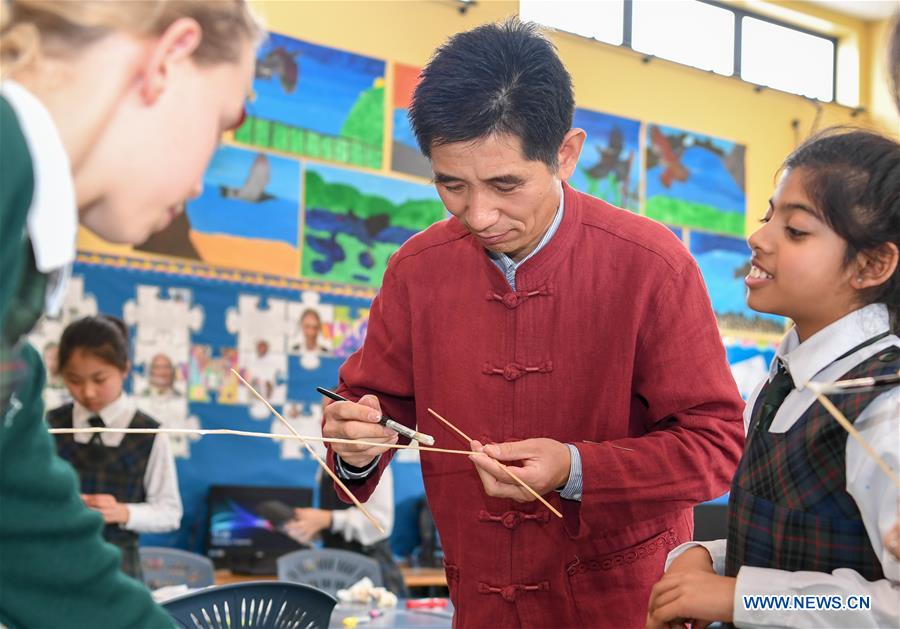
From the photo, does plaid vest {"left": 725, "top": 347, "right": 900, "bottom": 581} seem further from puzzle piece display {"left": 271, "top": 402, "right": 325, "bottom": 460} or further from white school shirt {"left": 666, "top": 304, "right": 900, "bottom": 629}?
puzzle piece display {"left": 271, "top": 402, "right": 325, "bottom": 460}

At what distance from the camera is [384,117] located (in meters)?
6.77

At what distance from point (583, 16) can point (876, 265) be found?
6.41m

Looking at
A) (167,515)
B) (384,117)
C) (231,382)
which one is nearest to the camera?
(167,515)

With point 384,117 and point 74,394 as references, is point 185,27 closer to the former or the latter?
point 74,394

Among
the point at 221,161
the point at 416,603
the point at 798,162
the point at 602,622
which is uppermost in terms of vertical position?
the point at 221,161

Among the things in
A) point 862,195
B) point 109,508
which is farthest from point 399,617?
point 862,195

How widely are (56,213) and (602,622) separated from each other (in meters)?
1.39

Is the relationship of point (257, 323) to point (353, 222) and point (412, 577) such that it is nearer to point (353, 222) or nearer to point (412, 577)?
point (353, 222)

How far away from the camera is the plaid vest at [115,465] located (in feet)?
14.5

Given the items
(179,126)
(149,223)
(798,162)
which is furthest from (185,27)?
(798,162)

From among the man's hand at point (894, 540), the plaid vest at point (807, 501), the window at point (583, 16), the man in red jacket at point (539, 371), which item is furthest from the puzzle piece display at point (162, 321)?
the man's hand at point (894, 540)

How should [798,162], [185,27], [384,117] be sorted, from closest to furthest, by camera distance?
1. [185,27]
2. [798,162]
3. [384,117]

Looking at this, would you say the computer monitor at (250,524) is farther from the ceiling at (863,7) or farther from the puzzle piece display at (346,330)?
the ceiling at (863,7)

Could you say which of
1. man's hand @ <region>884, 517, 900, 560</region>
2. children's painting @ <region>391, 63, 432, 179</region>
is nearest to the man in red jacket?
man's hand @ <region>884, 517, 900, 560</region>
